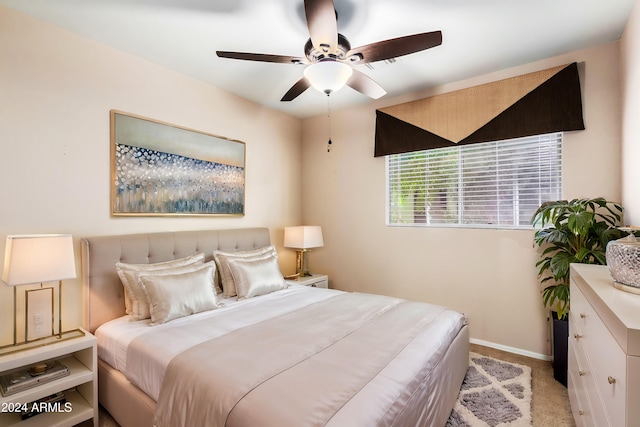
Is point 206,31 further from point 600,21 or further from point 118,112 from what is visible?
point 600,21

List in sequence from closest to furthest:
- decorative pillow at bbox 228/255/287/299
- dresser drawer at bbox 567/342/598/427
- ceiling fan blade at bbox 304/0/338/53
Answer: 1. dresser drawer at bbox 567/342/598/427
2. ceiling fan blade at bbox 304/0/338/53
3. decorative pillow at bbox 228/255/287/299

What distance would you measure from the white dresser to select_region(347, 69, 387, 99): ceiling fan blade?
1.75 m

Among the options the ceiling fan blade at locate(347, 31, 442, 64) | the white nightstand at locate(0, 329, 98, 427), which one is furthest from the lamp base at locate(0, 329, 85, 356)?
the ceiling fan blade at locate(347, 31, 442, 64)

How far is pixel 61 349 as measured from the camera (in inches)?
71.2

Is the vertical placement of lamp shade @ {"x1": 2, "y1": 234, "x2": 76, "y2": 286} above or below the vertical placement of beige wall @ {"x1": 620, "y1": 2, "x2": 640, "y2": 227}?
below

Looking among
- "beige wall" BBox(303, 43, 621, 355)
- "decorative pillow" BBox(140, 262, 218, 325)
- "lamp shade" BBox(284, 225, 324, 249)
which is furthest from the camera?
"lamp shade" BBox(284, 225, 324, 249)

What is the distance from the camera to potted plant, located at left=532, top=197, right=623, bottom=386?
85.8 inches

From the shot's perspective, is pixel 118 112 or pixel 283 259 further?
pixel 283 259

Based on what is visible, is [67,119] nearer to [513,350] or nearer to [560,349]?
[560,349]

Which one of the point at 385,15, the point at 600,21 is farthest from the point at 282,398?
the point at 600,21

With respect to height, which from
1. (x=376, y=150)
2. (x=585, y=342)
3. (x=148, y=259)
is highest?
(x=376, y=150)

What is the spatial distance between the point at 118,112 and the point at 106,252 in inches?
44.6

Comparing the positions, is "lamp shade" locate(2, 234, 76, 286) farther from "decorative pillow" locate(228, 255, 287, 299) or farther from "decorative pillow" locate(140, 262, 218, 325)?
"decorative pillow" locate(228, 255, 287, 299)

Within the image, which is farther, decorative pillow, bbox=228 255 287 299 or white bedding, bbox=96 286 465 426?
decorative pillow, bbox=228 255 287 299
